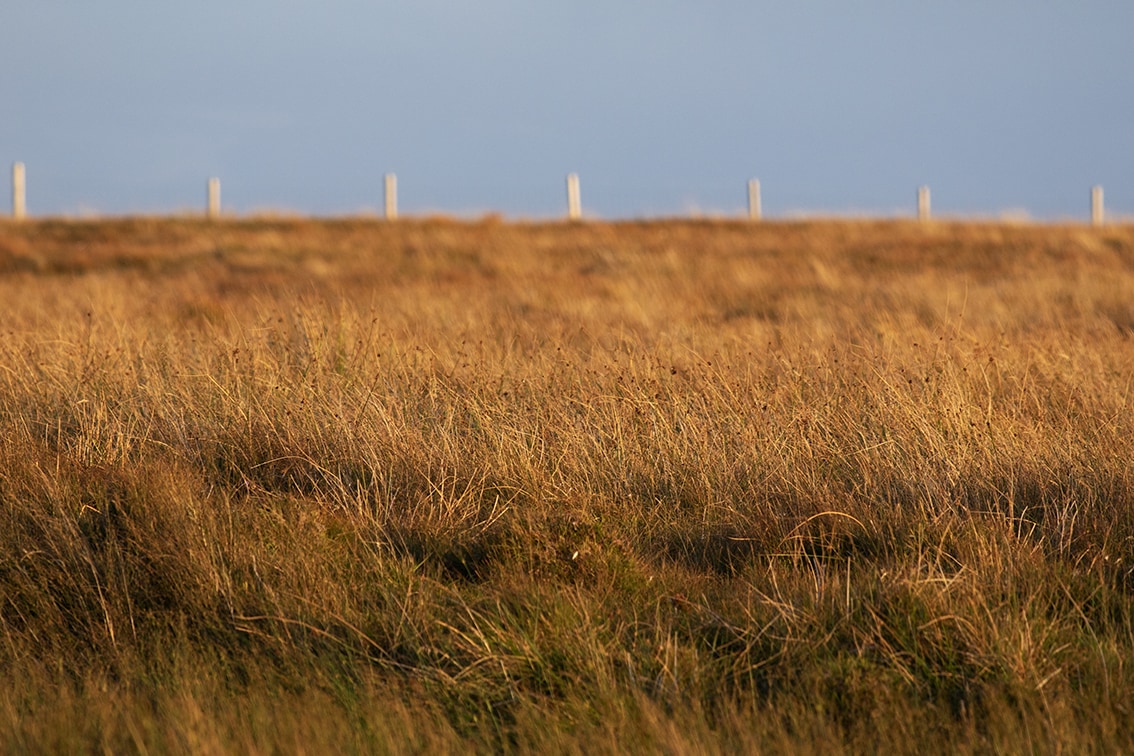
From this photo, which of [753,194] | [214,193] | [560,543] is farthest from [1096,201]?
[560,543]

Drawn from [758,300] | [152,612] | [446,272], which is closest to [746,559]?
[152,612]

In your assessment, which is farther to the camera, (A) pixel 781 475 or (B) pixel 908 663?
(A) pixel 781 475

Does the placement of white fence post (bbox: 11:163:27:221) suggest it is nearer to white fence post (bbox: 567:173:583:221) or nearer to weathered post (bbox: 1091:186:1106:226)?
white fence post (bbox: 567:173:583:221)

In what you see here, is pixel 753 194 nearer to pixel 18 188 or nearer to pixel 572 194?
pixel 572 194

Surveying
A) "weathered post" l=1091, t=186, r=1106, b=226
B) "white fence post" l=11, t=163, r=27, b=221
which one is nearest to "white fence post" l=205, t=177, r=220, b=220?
"white fence post" l=11, t=163, r=27, b=221

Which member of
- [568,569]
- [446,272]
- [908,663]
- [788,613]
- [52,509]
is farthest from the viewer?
[446,272]

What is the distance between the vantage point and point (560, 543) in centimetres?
355

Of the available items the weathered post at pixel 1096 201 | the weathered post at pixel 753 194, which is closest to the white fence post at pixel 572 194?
the weathered post at pixel 753 194

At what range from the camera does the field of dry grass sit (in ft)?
8.65

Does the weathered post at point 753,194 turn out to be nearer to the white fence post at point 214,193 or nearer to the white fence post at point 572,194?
the white fence post at point 572,194

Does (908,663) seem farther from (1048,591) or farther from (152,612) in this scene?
(152,612)

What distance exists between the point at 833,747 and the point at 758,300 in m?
9.14

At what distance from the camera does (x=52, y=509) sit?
388 cm

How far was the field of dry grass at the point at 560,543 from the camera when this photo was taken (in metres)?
2.64
